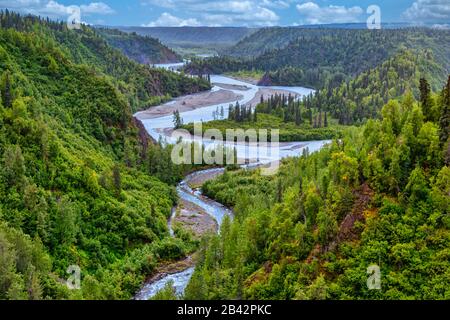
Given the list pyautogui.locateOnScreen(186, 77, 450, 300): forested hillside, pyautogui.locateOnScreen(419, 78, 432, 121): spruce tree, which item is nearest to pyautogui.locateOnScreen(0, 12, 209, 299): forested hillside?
pyautogui.locateOnScreen(186, 77, 450, 300): forested hillside

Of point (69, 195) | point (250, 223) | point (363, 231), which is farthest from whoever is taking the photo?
point (69, 195)

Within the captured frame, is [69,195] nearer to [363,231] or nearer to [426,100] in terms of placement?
[363,231]

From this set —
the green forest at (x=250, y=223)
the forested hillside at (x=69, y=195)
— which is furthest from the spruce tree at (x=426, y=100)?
the forested hillside at (x=69, y=195)

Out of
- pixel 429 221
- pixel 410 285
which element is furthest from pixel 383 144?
pixel 410 285

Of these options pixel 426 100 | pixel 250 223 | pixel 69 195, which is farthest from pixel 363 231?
pixel 69 195

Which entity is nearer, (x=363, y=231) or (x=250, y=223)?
(x=363, y=231)
